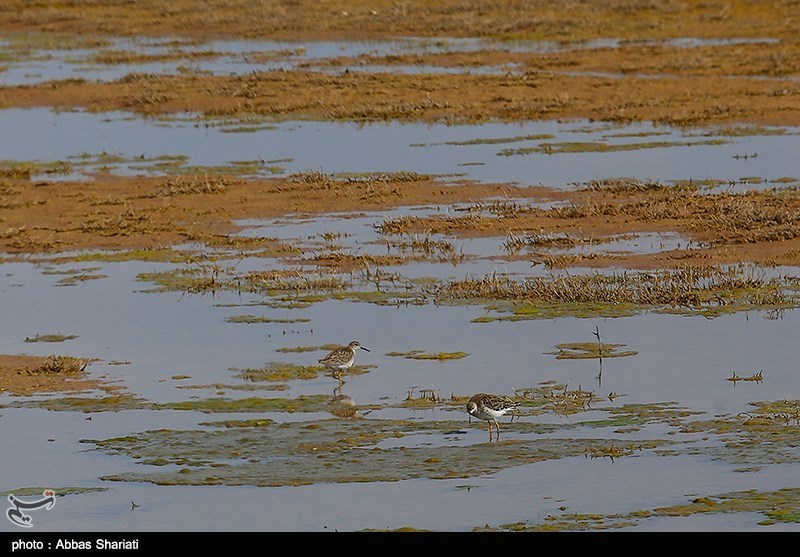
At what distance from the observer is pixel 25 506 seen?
485 inches

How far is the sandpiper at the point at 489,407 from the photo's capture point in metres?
13.5

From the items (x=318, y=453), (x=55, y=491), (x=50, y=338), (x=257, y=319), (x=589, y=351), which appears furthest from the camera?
(x=257, y=319)

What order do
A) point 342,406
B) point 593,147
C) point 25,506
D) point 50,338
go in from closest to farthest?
point 25,506, point 342,406, point 50,338, point 593,147

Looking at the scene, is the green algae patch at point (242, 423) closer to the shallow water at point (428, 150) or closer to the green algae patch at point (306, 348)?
the green algae patch at point (306, 348)

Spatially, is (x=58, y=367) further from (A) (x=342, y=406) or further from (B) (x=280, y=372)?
(A) (x=342, y=406)

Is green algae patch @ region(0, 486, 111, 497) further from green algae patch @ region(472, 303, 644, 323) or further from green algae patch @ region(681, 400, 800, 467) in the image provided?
green algae patch @ region(472, 303, 644, 323)

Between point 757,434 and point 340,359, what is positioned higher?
point 340,359

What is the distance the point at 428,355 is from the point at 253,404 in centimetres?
225

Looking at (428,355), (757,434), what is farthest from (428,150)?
(757,434)

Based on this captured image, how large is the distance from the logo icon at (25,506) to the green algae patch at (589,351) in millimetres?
5883

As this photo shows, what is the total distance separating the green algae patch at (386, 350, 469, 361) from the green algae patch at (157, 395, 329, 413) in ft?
5.20

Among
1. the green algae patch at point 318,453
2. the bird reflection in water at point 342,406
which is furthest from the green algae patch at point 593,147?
the green algae patch at point 318,453

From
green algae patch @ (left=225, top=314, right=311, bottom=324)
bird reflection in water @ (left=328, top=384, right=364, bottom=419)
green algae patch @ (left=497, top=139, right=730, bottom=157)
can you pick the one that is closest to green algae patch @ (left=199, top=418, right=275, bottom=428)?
bird reflection in water @ (left=328, top=384, right=364, bottom=419)

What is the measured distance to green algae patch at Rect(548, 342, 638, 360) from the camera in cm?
1627
